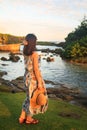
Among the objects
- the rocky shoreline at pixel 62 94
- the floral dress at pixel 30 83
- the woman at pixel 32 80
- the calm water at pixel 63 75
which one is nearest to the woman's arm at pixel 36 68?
the woman at pixel 32 80

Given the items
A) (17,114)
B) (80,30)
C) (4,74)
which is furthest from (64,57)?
(17,114)

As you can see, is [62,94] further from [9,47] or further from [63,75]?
[9,47]

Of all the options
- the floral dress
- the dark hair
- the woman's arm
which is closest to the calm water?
the floral dress

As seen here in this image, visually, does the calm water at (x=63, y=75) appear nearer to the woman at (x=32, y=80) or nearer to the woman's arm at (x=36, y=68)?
the woman at (x=32, y=80)

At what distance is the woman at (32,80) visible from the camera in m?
9.05

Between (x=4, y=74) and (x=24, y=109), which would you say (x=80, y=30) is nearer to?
(x=4, y=74)

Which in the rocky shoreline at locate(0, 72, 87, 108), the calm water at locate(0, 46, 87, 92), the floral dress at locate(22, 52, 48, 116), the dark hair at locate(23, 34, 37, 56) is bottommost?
the calm water at locate(0, 46, 87, 92)

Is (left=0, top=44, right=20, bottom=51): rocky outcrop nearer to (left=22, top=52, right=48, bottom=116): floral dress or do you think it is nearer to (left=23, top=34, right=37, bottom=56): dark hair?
(left=22, top=52, right=48, bottom=116): floral dress

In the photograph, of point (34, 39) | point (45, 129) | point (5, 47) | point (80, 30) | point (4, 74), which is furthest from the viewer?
point (5, 47)

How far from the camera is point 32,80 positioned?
9.25 m

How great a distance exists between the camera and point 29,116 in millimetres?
9547

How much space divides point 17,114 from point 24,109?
7.00 ft

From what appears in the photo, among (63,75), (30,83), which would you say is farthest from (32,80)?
(63,75)

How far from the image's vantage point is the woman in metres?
9.05
